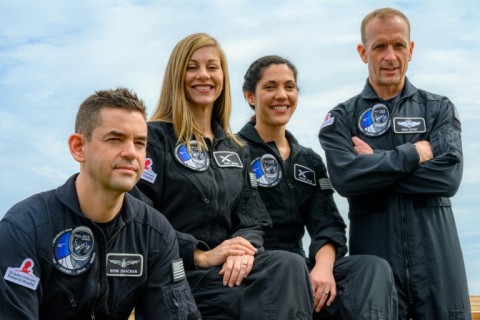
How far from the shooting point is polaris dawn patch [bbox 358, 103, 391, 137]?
416 cm

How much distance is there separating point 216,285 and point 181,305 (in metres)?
0.24

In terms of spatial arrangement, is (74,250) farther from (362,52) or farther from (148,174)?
(362,52)

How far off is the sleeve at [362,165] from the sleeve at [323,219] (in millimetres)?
252

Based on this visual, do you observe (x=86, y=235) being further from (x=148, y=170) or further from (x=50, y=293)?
(x=148, y=170)

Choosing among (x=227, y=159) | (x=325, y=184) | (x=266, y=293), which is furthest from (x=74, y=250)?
(x=325, y=184)

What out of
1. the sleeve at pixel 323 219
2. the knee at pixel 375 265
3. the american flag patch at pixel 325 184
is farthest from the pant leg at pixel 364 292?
the american flag patch at pixel 325 184

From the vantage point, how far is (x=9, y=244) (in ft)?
9.91

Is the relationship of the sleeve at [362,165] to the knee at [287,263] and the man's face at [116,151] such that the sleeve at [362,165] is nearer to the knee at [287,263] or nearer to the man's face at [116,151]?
the knee at [287,263]

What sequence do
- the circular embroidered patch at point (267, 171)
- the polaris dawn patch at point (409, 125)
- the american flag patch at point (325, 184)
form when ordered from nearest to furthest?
the polaris dawn patch at point (409, 125)
the circular embroidered patch at point (267, 171)
the american flag patch at point (325, 184)

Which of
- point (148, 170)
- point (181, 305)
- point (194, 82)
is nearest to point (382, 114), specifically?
point (194, 82)

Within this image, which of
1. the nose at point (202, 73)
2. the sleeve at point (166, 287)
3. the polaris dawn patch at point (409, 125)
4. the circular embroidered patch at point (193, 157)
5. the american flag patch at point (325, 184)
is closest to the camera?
the sleeve at point (166, 287)

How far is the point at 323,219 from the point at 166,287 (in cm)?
130

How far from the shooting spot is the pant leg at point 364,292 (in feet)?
11.6

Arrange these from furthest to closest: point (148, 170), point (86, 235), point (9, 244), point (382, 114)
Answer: point (382, 114)
point (148, 170)
point (86, 235)
point (9, 244)
